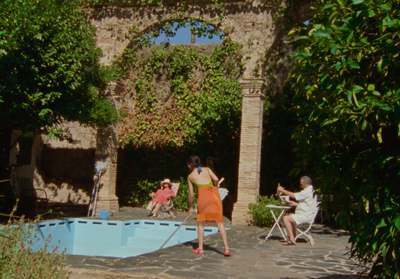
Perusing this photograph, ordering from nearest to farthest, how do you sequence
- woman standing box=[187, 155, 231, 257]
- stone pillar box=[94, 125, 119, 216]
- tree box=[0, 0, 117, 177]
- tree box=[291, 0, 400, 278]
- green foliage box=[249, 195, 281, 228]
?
tree box=[291, 0, 400, 278] → woman standing box=[187, 155, 231, 257] → tree box=[0, 0, 117, 177] → green foliage box=[249, 195, 281, 228] → stone pillar box=[94, 125, 119, 216]

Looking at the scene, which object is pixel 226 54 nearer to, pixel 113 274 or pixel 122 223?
pixel 122 223

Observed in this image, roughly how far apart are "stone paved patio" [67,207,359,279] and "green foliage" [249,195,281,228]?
186cm

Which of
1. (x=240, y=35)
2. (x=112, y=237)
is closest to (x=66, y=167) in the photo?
(x=112, y=237)

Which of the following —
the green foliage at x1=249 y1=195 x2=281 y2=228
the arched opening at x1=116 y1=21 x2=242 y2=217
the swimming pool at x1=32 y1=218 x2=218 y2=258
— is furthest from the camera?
the arched opening at x1=116 y1=21 x2=242 y2=217

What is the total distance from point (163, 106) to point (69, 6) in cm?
545

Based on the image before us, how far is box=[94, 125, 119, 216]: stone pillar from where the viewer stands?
38.9 ft

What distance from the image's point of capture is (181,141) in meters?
13.9

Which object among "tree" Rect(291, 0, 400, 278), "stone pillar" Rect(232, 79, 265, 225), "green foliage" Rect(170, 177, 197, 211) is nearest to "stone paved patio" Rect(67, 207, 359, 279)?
"stone pillar" Rect(232, 79, 265, 225)

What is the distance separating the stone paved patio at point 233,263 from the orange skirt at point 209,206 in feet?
1.75

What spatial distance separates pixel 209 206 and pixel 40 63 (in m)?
4.29

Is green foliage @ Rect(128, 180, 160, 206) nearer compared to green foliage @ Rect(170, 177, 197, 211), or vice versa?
green foliage @ Rect(170, 177, 197, 211)

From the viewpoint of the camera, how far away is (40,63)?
27.9ft

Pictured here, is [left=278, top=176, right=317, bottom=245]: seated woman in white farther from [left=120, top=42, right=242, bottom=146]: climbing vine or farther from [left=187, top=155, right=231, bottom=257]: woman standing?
[left=120, top=42, right=242, bottom=146]: climbing vine

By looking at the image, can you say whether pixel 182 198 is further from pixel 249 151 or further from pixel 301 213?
pixel 301 213
